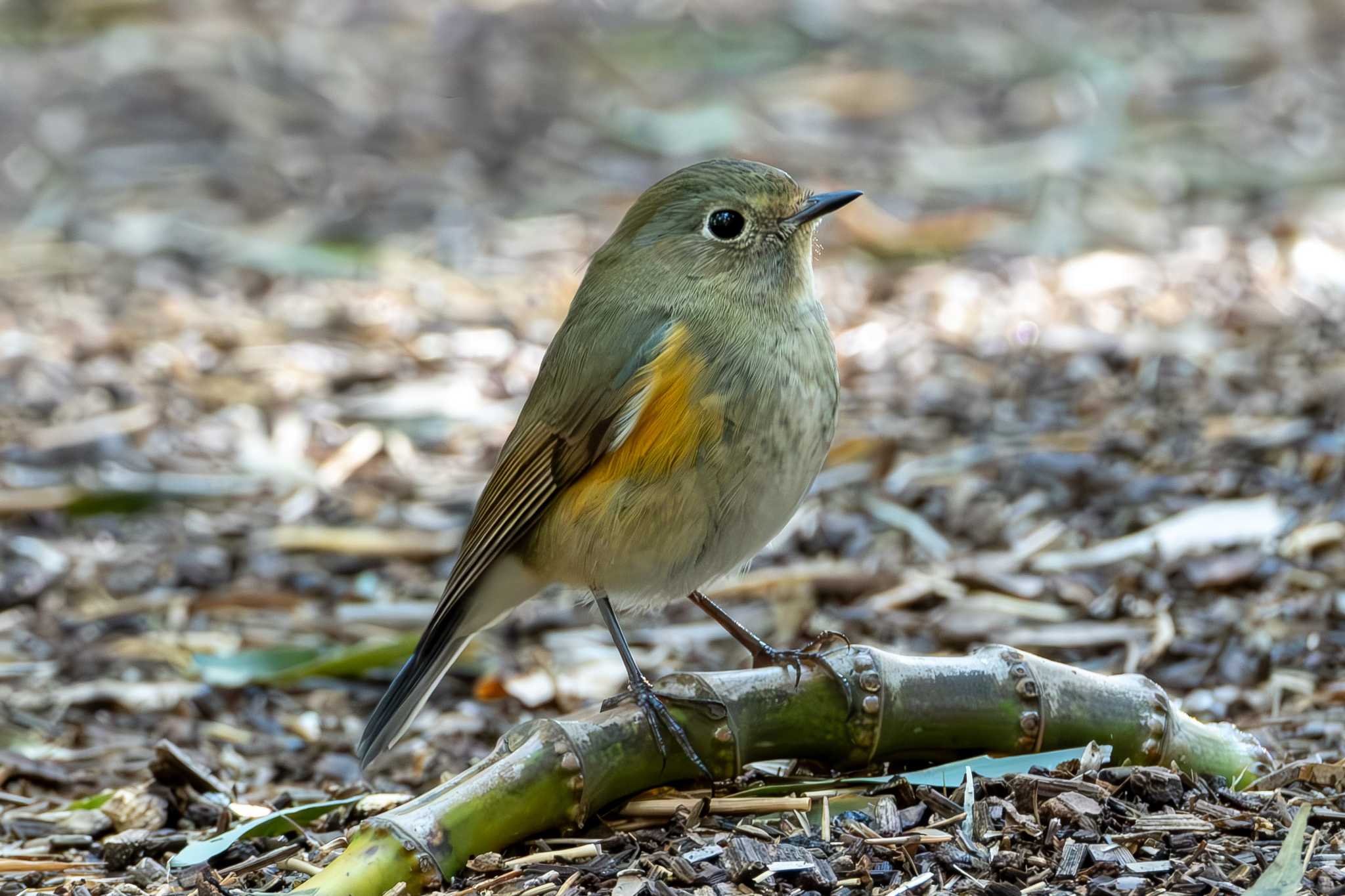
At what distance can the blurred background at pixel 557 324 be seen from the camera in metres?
5.02

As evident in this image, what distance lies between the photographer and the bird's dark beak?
402 cm

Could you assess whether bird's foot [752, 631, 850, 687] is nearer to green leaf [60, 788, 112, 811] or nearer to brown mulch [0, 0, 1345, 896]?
brown mulch [0, 0, 1345, 896]

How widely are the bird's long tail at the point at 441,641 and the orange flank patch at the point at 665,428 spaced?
1.24 ft

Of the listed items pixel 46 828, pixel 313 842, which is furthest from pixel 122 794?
pixel 313 842

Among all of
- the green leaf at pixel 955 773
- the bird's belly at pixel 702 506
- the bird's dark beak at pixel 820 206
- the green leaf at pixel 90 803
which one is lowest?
the green leaf at pixel 90 803

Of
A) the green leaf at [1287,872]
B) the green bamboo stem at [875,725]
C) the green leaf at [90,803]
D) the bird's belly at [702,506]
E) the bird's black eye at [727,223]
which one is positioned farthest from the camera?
the bird's black eye at [727,223]

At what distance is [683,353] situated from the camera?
381 centimetres

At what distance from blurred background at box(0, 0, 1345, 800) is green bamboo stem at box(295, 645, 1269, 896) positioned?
2.59 feet

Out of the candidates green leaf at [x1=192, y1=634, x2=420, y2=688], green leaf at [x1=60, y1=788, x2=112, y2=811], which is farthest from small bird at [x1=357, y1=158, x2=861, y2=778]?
green leaf at [x1=192, y1=634, x2=420, y2=688]

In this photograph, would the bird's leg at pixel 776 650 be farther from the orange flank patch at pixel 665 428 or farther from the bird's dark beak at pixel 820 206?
the bird's dark beak at pixel 820 206

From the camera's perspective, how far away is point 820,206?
4.04 meters

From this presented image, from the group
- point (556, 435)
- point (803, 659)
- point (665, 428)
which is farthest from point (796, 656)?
point (556, 435)

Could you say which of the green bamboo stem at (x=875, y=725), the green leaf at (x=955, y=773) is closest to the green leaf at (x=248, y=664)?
the green bamboo stem at (x=875, y=725)

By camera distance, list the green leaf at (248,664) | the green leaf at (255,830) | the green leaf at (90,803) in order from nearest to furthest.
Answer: the green leaf at (255,830), the green leaf at (90,803), the green leaf at (248,664)
